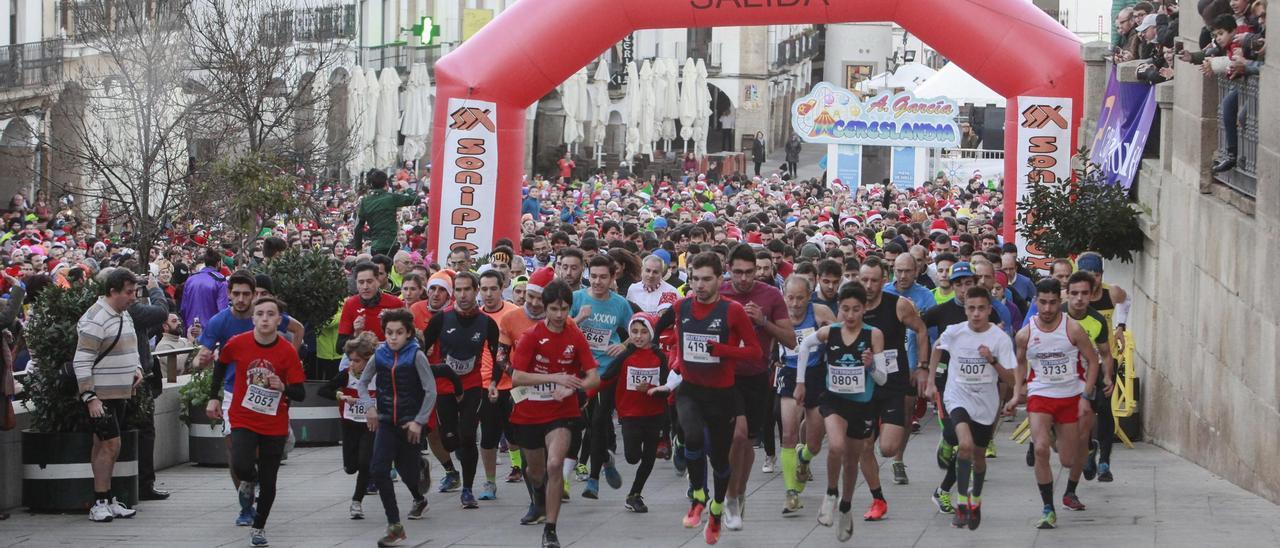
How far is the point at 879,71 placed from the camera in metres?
83.3

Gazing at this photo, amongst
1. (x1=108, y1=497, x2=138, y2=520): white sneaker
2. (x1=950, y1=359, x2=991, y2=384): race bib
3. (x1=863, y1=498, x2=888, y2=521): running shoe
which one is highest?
(x1=950, y1=359, x2=991, y2=384): race bib

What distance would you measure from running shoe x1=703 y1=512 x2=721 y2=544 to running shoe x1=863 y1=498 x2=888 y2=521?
116 centimetres

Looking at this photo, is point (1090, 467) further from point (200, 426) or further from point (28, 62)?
point (28, 62)

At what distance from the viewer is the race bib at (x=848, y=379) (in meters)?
10.9

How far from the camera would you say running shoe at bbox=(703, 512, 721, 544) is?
10547mm

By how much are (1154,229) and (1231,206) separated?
8.38 ft

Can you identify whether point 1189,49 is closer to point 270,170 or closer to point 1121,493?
point 1121,493

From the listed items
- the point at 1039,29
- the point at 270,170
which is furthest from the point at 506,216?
the point at 1039,29

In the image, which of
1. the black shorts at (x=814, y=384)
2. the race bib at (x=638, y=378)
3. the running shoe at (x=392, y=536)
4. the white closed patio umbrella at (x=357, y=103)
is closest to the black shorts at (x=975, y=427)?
the black shorts at (x=814, y=384)

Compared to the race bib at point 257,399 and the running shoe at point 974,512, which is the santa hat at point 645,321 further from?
the race bib at point 257,399

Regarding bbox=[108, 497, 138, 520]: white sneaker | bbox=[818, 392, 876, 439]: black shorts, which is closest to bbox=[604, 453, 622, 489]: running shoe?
bbox=[818, 392, 876, 439]: black shorts

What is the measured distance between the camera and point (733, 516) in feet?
36.0

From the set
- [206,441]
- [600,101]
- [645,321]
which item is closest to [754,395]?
[645,321]

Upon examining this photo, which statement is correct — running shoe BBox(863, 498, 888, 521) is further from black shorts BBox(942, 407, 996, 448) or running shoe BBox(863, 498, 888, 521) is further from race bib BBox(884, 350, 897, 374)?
race bib BBox(884, 350, 897, 374)
